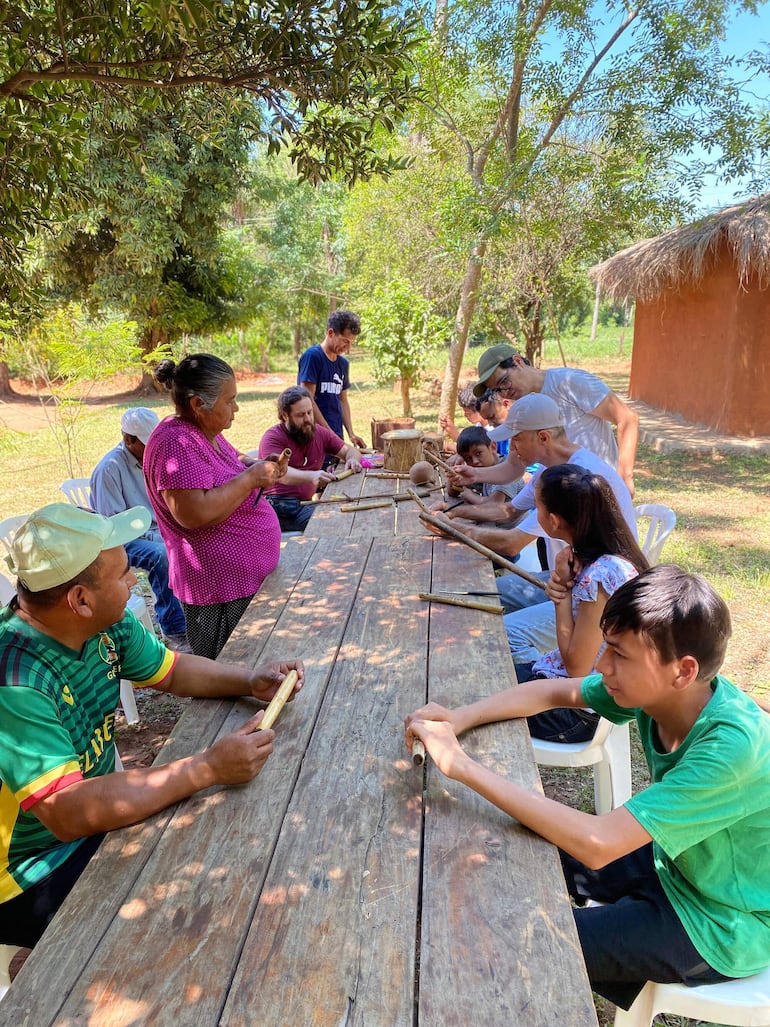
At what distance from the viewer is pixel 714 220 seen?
862 cm

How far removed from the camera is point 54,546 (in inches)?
61.4

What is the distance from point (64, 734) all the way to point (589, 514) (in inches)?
63.0

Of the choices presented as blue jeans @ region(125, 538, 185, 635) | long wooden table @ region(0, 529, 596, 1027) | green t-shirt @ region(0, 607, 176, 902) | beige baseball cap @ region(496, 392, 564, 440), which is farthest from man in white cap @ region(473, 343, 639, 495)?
green t-shirt @ region(0, 607, 176, 902)

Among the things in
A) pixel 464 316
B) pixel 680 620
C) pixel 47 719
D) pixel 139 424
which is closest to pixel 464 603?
pixel 680 620

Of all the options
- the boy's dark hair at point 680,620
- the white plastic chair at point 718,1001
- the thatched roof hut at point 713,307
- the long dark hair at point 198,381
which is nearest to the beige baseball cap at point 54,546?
the long dark hair at point 198,381

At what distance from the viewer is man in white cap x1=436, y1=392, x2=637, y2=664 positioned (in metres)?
2.79

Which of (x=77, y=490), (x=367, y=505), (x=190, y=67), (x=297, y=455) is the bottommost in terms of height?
(x=77, y=490)

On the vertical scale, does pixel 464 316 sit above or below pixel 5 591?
above

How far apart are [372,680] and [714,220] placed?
348 inches

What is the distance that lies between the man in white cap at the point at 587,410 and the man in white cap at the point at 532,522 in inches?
29.0

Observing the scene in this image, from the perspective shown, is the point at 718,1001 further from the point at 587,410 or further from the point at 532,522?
the point at 587,410

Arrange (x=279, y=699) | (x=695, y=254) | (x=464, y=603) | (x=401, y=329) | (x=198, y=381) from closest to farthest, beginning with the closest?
(x=279, y=699), (x=464, y=603), (x=198, y=381), (x=695, y=254), (x=401, y=329)

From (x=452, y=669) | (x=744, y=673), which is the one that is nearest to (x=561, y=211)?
(x=744, y=673)

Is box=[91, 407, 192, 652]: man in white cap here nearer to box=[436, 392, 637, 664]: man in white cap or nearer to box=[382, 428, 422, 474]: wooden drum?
box=[382, 428, 422, 474]: wooden drum
